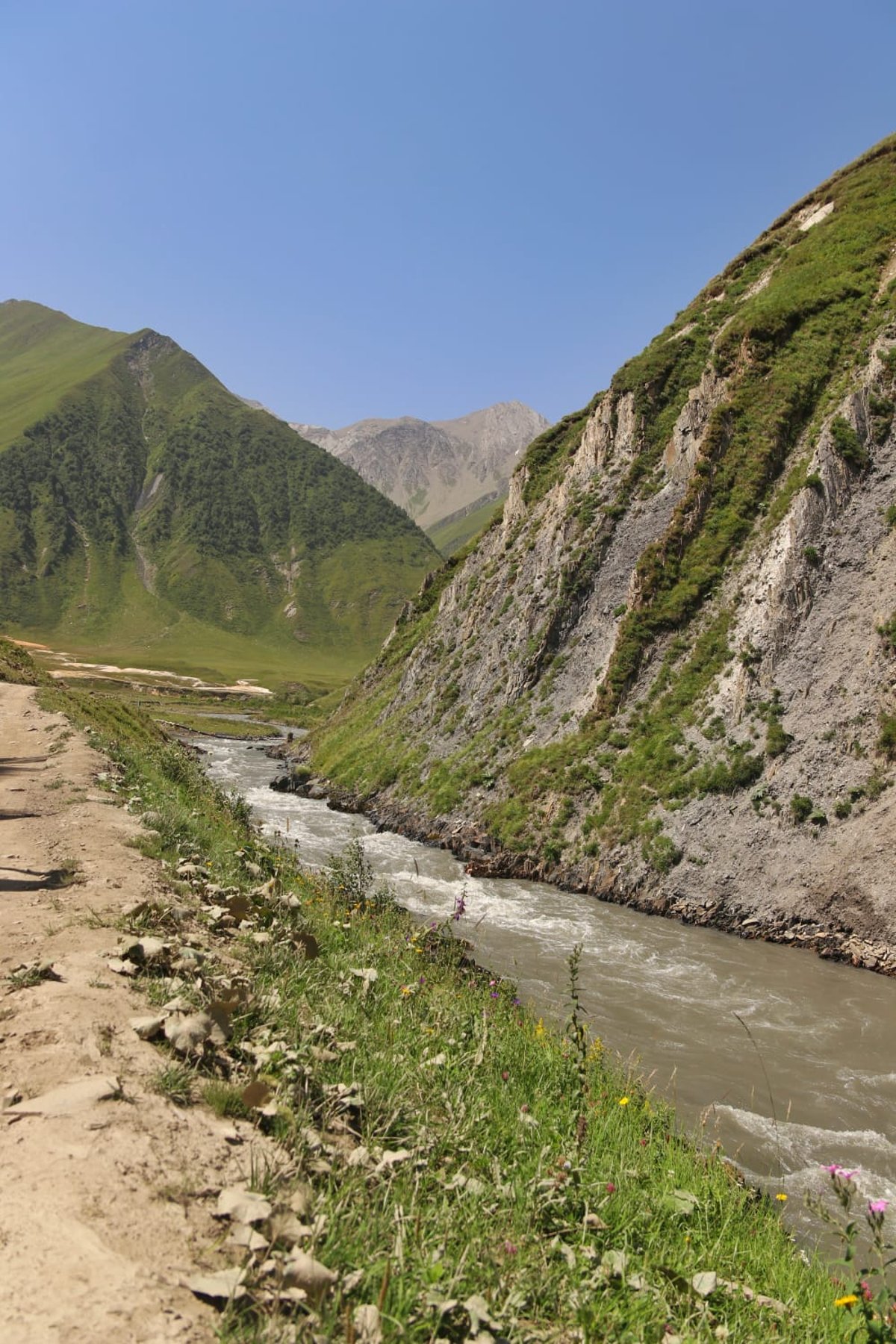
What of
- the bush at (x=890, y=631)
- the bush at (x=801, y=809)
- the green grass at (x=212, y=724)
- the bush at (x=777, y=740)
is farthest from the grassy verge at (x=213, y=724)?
the bush at (x=890, y=631)

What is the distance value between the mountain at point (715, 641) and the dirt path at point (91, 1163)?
2054 cm

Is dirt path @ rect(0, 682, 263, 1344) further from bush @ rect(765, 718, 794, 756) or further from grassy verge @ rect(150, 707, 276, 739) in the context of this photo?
grassy verge @ rect(150, 707, 276, 739)

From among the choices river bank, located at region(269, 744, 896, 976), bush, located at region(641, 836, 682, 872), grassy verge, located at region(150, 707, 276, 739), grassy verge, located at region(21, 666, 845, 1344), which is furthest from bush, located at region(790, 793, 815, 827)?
grassy verge, located at region(150, 707, 276, 739)

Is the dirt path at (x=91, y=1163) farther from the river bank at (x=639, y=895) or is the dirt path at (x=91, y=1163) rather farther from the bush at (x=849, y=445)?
the bush at (x=849, y=445)

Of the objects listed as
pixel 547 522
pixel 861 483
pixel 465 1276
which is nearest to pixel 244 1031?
pixel 465 1276

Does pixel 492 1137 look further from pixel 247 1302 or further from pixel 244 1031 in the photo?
pixel 247 1302

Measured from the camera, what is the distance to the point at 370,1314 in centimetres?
347

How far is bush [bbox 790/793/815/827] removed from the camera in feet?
77.7

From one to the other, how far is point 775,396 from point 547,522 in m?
15.7

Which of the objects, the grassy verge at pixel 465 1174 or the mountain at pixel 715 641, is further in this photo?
the mountain at pixel 715 641

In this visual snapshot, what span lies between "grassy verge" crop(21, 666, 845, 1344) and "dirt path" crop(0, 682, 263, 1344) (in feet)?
1.12

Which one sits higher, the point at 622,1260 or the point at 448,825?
the point at 622,1260

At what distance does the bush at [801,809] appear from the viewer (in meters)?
23.7

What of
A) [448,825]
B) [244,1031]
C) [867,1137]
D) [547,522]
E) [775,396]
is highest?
[775,396]
